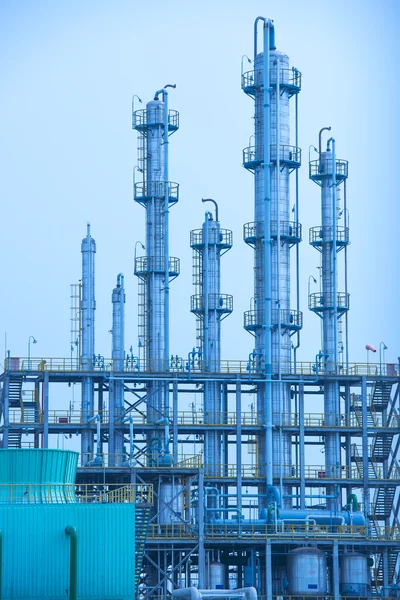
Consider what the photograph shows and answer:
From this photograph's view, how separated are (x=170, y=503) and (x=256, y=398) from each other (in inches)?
416

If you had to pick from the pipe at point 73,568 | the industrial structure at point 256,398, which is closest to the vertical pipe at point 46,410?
the industrial structure at point 256,398

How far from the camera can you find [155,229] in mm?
81938

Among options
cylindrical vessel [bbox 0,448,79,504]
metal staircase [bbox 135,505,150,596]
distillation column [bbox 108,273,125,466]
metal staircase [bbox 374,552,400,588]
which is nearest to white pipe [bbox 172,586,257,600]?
metal staircase [bbox 135,505,150,596]

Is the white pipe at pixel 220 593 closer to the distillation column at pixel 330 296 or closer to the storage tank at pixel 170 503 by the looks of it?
the storage tank at pixel 170 503

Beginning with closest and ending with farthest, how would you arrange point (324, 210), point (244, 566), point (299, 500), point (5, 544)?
point (5, 544) < point (244, 566) < point (299, 500) < point (324, 210)

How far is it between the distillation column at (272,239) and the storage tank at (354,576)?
7135 mm

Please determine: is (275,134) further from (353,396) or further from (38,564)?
(38,564)

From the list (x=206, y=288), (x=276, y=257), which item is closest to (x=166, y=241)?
(x=206, y=288)

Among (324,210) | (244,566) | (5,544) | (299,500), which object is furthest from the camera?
(324,210)

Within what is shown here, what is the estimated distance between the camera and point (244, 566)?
7306 cm

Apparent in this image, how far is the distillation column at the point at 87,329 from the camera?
256 feet

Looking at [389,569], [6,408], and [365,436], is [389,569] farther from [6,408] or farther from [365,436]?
[6,408]

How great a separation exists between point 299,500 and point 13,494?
25.5 meters

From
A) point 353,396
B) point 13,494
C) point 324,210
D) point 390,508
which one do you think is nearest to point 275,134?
point 324,210
